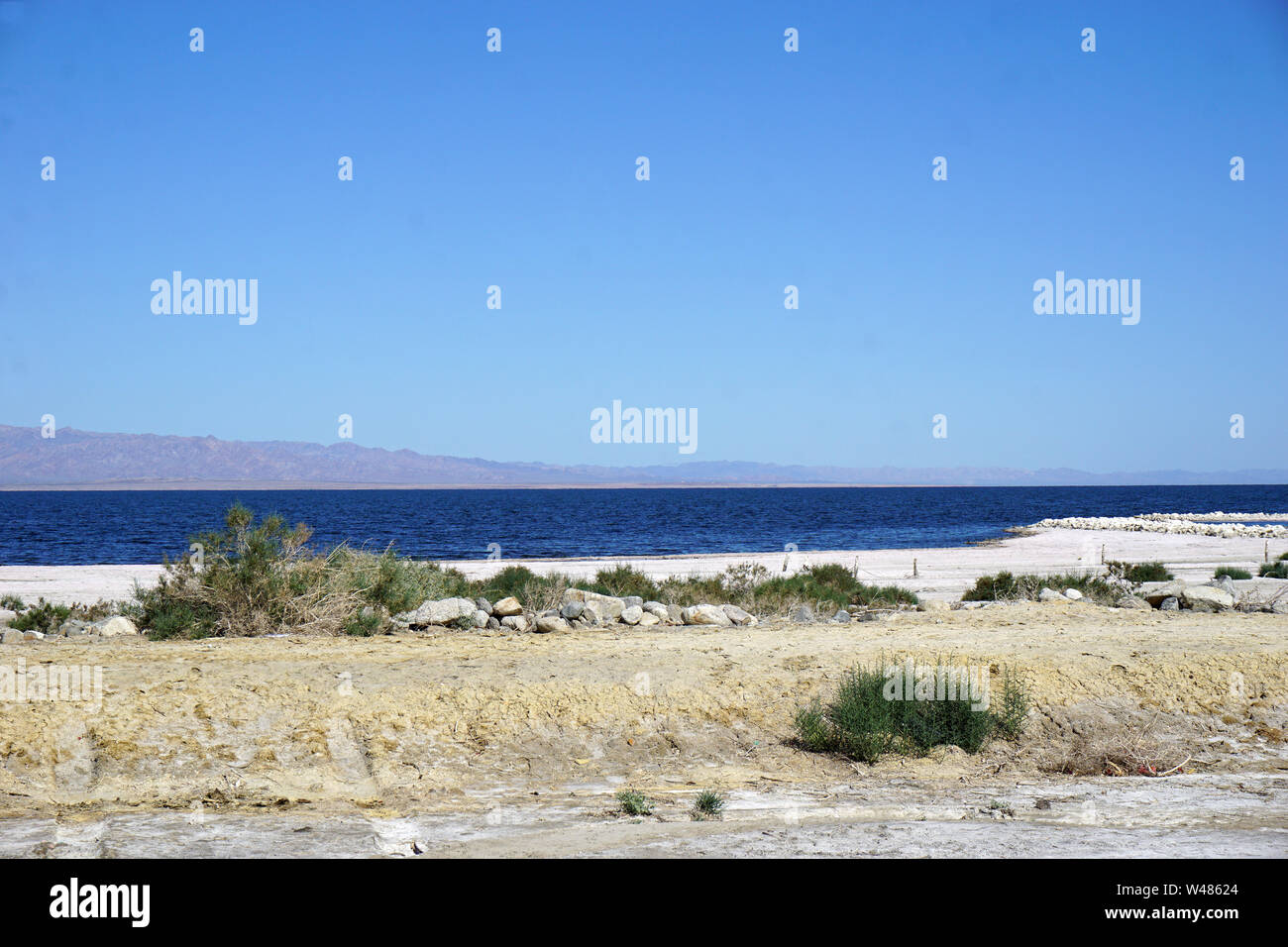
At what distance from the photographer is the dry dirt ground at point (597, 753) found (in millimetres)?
7180

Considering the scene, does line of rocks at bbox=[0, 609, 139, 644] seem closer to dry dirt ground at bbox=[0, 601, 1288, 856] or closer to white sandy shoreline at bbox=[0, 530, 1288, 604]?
dry dirt ground at bbox=[0, 601, 1288, 856]

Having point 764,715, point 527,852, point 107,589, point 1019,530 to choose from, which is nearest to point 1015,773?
point 764,715

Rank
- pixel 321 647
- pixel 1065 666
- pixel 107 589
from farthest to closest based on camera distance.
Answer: pixel 107 589 < pixel 321 647 < pixel 1065 666

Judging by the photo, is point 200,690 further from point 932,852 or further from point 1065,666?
point 1065,666

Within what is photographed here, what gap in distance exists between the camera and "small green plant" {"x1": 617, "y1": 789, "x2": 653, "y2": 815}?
7.80 meters

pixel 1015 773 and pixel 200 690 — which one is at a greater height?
pixel 200 690

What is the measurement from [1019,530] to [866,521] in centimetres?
1428

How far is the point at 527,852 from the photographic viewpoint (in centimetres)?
666

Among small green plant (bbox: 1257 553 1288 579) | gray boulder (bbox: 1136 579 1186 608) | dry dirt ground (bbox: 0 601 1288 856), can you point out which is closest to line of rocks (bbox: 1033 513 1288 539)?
small green plant (bbox: 1257 553 1288 579)

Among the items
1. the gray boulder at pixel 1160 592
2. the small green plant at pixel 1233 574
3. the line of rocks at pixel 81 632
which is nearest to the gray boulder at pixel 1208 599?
the gray boulder at pixel 1160 592

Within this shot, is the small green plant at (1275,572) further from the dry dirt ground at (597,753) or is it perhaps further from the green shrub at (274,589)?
the green shrub at (274,589)

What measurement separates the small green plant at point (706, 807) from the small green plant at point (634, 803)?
1.22 ft

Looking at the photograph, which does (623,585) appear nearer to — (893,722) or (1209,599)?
(1209,599)
